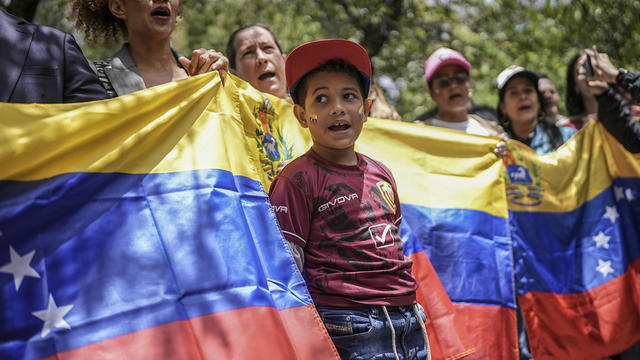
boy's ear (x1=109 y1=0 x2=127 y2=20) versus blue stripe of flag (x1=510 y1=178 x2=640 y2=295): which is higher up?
boy's ear (x1=109 y1=0 x2=127 y2=20)

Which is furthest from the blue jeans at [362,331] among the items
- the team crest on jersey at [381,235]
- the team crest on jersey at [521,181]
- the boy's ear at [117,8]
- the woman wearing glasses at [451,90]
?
the woman wearing glasses at [451,90]

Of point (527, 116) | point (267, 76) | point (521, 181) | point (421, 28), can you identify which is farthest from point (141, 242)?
point (421, 28)

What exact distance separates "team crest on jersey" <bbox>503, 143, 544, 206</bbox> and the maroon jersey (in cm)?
188

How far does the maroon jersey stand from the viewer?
232 centimetres

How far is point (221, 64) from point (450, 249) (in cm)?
185

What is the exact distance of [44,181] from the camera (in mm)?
1988

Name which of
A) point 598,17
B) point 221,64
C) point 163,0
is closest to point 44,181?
point 221,64

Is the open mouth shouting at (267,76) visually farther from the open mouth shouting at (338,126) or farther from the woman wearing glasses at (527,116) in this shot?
the woman wearing glasses at (527,116)

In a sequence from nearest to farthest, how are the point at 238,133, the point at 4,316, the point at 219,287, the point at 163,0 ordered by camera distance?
the point at 4,316
the point at 219,287
the point at 238,133
the point at 163,0

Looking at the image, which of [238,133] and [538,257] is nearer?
[238,133]

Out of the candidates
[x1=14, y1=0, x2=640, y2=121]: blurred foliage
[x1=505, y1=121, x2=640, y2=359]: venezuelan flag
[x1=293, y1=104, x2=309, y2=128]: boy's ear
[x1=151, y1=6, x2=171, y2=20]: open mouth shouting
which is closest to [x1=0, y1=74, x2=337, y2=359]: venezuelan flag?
[x1=293, y1=104, x2=309, y2=128]: boy's ear

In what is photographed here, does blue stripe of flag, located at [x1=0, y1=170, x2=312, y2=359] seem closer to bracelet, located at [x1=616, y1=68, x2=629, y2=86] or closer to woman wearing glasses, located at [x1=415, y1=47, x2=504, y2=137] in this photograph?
woman wearing glasses, located at [x1=415, y1=47, x2=504, y2=137]

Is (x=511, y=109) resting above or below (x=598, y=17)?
below

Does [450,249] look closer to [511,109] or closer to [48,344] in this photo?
[511,109]
